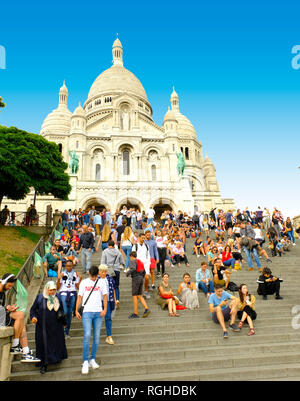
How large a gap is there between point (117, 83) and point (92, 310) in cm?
5558

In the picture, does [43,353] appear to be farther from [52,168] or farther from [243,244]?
[52,168]

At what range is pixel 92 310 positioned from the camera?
5391 mm

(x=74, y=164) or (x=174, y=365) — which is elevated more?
(x=74, y=164)

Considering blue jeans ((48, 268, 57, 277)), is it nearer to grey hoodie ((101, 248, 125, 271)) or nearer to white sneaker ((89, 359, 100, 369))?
grey hoodie ((101, 248, 125, 271))

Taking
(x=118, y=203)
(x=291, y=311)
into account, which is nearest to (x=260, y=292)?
(x=291, y=311)

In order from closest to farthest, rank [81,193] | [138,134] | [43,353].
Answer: [43,353] < [81,193] < [138,134]

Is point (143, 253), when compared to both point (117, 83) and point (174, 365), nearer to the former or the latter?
point (174, 365)

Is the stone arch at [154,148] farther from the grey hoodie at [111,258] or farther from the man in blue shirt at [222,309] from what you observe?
the man in blue shirt at [222,309]

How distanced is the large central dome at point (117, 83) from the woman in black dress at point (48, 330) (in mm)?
52742

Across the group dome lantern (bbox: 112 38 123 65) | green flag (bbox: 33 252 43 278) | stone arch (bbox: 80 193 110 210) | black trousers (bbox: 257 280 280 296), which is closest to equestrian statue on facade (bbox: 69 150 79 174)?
stone arch (bbox: 80 193 110 210)

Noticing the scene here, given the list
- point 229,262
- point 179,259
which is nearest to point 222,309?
point 229,262

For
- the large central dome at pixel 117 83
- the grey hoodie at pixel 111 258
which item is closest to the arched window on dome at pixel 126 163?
the large central dome at pixel 117 83

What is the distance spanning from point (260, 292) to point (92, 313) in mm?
5408
